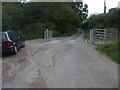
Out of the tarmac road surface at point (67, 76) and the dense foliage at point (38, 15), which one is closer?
the tarmac road surface at point (67, 76)

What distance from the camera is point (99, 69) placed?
6.71 m

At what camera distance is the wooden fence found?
14.1 meters

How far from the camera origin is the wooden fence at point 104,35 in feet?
46.3

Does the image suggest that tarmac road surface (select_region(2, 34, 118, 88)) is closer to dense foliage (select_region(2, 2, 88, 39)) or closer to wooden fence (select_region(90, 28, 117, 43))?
wooden fence (select_region(90, 28, 117, 43))

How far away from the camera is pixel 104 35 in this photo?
1462cm

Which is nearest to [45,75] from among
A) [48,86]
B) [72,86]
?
[48,86]

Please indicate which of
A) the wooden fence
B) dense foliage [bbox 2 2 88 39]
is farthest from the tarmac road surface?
dense foliage [bbox 2 2 88 39]

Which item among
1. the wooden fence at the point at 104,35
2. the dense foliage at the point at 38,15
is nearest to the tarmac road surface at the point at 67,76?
the wooden fence at the point at 104,35

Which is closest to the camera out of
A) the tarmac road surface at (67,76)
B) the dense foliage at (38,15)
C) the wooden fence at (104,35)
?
the tarmac road surface at (67,76)

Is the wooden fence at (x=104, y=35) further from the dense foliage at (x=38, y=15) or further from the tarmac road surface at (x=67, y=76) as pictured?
the dense foliage at (x=38, y=15)

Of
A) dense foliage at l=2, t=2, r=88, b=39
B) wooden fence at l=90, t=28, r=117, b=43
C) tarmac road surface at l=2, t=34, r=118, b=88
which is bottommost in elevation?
tarmac road surface at l=2, t=34, r=118, b=88

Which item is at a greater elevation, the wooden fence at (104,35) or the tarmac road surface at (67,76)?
the wooden fence at (104,35)

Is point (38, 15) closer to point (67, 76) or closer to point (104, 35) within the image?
point (104, 35)

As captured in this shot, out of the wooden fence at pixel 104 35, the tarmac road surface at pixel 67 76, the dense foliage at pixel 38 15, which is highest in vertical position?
the dense foliage at pixel 38 15
